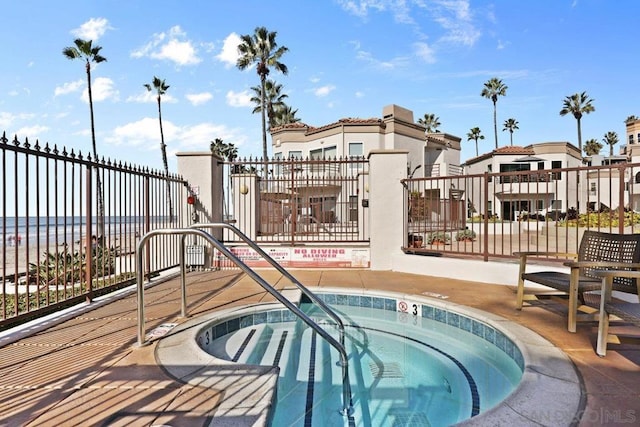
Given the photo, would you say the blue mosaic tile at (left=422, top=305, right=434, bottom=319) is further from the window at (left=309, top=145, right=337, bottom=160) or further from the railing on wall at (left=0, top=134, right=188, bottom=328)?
the window at (left=309, top=145, right=337, bottom=160)

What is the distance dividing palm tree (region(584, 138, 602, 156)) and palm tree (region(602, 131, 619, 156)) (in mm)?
5571

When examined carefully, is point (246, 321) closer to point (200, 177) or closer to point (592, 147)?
point (200, 177)

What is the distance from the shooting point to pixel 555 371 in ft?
8.07

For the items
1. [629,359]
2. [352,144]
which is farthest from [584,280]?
[352,144]

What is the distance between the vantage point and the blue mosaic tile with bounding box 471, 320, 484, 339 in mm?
3806

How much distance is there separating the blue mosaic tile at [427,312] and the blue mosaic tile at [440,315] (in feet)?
0.21

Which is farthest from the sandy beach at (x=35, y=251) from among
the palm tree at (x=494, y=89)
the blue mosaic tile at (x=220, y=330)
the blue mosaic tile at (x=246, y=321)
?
the palm tree at (x=494, y=89)

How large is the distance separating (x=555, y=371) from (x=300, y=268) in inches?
220

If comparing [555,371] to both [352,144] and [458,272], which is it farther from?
[352,144]

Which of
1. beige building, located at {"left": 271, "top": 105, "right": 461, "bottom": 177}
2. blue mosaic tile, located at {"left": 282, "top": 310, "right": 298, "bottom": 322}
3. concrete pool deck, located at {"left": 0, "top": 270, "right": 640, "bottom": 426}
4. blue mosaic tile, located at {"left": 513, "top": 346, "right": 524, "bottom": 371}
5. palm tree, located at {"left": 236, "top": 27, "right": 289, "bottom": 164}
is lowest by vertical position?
blue mosaic tile, located at {"left": 282, "top": 310, "right": 298, "bottom": 322}

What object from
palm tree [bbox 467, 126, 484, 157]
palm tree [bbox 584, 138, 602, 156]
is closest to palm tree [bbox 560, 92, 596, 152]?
palm tree [bbox 584, 138, 602, 156]

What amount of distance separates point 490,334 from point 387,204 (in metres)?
3.87

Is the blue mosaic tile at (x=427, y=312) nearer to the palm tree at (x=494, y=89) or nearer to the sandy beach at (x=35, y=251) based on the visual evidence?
the sandy beach at (x=35, y=251)

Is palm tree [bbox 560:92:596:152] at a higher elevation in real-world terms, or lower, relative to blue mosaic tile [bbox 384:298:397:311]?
higher
